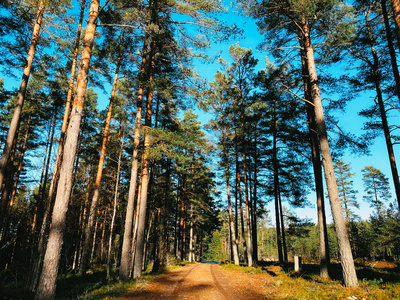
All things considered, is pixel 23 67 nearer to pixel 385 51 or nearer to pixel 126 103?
pixel 126 103

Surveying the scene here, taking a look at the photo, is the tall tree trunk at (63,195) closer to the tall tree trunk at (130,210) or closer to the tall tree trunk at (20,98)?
the tall tree trunk at (130,210)

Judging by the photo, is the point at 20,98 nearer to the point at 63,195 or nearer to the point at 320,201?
the point at 63,195

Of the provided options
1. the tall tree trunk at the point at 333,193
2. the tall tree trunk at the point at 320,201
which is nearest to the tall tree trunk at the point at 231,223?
the tall tree trunk at the point at 320,201

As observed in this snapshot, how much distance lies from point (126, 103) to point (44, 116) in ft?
27.0

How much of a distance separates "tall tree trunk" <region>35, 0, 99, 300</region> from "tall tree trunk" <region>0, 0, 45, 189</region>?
16.4ft

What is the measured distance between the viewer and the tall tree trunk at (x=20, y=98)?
870 centimetres

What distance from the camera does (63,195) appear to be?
16.4 feet

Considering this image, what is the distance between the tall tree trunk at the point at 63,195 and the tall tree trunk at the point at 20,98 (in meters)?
4.99

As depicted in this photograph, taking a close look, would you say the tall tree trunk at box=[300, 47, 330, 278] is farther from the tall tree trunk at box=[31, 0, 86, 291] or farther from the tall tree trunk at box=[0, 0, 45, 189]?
the tall tree trunk at box=[0, 0, 45, 189]

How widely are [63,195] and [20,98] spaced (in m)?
7.85

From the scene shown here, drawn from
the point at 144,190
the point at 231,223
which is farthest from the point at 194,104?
the point at 231,223

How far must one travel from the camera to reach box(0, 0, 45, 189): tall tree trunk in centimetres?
870

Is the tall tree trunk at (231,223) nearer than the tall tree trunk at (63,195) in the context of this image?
No

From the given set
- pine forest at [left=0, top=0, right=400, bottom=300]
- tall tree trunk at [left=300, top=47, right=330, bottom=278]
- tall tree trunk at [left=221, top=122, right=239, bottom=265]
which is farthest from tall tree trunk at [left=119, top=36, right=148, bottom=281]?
tall tree trunk at [left=221, top=122, right=239, bottom=265]
